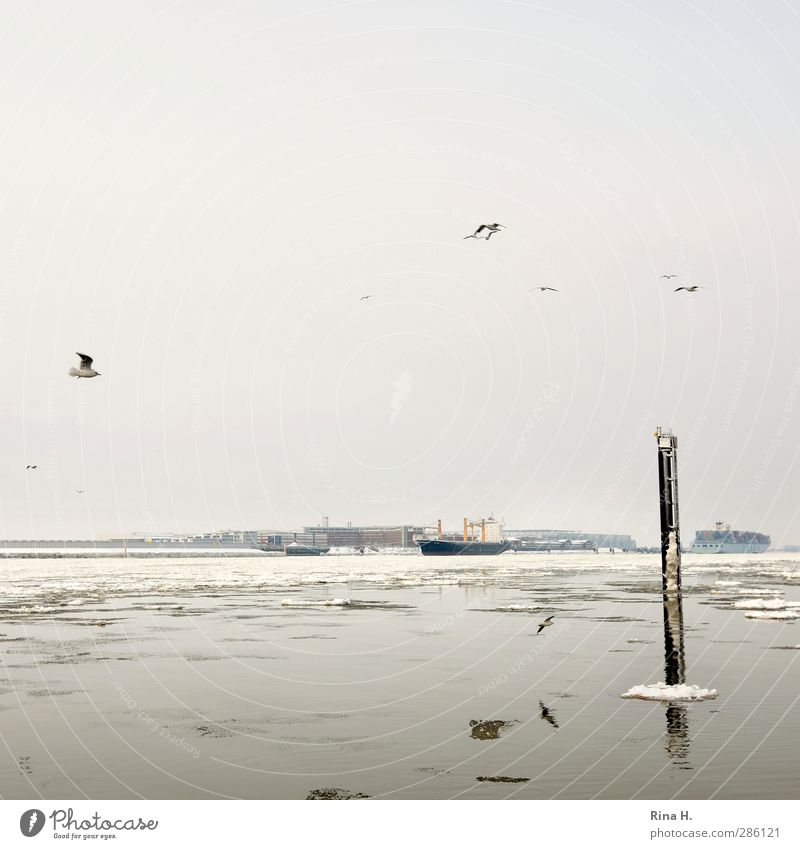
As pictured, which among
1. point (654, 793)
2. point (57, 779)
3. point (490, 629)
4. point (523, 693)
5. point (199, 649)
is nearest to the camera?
point (654, 793)

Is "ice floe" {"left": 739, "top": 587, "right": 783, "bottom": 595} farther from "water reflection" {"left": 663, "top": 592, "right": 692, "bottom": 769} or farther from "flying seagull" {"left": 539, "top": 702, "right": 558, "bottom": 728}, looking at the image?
"flying seagull" {"left": 539, "top": 702, "right": 558, "bottom": 728}

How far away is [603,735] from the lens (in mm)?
15539

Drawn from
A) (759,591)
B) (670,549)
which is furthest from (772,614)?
(759,591)

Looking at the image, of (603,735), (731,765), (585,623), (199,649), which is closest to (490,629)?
(585,623)

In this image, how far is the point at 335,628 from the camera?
1344 inches

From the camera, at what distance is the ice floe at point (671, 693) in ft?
61.2

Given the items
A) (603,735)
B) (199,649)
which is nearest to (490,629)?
(199,649)

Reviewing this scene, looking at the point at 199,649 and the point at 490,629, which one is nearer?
the point at 199,649

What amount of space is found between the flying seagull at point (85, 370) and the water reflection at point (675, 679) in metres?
18.9

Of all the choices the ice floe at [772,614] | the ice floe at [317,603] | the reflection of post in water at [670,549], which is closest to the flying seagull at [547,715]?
the reflection of post in water at [670,549]

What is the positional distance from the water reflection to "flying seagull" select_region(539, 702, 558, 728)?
192cm

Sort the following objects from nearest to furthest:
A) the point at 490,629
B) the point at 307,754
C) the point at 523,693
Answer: the point at 307,754 < the point at 523,693 < the point at 490,629

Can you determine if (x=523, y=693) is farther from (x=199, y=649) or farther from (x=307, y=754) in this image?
(x=199, y=649)

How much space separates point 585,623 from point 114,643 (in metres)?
16.4
